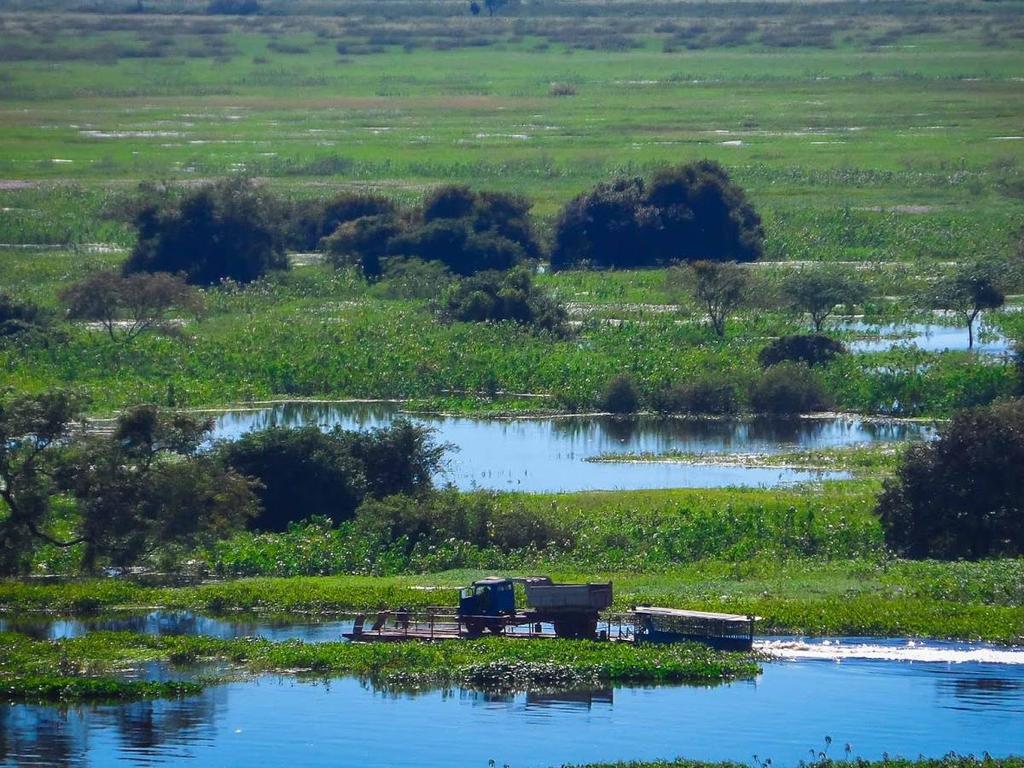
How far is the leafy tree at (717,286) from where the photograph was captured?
48281 mm

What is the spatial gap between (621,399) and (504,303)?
8.15 m

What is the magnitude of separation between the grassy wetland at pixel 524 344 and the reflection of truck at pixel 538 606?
55 cm

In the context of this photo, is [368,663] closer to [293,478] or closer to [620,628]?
[620,628]

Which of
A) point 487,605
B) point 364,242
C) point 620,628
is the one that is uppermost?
point 364,242

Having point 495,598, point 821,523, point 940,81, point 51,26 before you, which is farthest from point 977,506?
point 51,26

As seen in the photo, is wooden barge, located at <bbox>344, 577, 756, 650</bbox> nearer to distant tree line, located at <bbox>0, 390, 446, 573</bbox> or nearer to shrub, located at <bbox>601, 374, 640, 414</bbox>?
distant tree line, located at <bbox>0, 390, 446, 573</bbox>

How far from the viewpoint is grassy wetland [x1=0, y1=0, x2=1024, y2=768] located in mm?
25656

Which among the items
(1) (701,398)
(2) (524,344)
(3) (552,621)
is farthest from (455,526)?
(2) (524,344)

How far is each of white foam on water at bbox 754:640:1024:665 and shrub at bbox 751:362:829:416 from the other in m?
16.2

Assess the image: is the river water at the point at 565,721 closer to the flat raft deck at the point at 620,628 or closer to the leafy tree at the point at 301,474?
the flat raft deck at the point at 620,628

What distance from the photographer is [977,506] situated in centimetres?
3042

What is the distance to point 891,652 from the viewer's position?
80.6ft

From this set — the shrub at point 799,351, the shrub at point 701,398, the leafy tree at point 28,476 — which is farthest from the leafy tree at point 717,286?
the leafy tree at point 28,476

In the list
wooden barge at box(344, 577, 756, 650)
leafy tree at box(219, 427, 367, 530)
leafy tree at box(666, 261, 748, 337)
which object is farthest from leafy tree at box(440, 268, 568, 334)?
wooden barge at box(344, 577, 756, 650)
